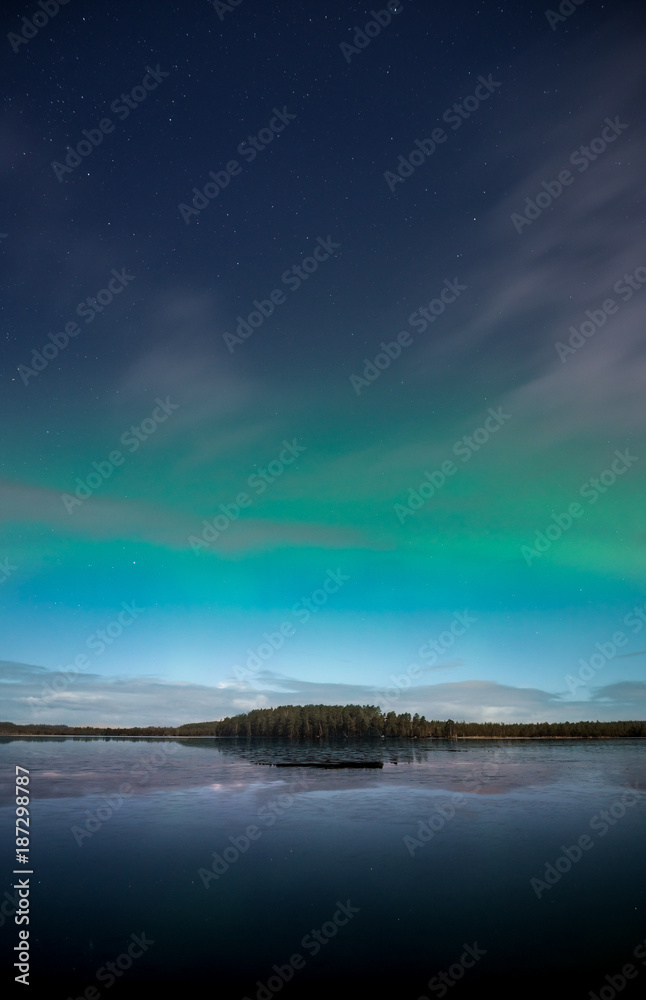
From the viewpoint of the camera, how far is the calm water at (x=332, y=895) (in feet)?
62.4

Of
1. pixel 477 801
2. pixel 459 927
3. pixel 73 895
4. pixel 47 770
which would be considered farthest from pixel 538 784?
pixel 47 770

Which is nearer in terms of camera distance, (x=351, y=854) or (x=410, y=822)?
(x=351, y=854)

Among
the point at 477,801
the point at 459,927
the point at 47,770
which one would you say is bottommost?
the point at 47,770

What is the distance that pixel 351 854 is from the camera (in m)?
33.9

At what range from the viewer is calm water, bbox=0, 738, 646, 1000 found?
62.4 ft

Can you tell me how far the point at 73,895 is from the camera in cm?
2702

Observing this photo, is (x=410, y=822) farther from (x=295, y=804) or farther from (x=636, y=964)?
(x=636, y=964)

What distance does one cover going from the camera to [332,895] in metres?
27.2

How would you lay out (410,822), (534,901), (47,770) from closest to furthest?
(534,901) < (410,822) < (47,770)

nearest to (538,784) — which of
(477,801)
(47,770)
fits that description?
(477,801)

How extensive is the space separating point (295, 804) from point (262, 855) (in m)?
17.5

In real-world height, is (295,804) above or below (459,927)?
below

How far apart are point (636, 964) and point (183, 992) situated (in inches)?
609

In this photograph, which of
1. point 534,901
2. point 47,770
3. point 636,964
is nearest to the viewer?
point 636,964
